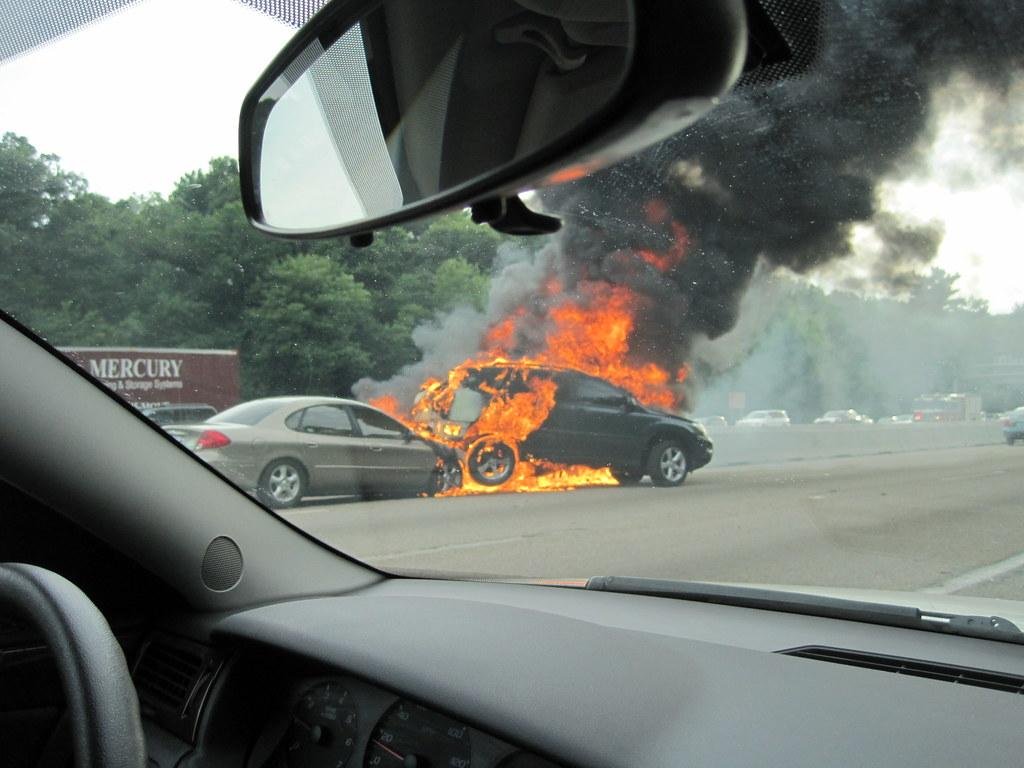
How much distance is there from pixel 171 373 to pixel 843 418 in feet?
13.0

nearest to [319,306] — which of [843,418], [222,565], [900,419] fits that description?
[222,565]

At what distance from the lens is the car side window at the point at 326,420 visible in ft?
20.6

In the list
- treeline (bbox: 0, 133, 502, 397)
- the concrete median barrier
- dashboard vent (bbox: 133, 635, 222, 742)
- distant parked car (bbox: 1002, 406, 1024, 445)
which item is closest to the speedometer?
dashboard vent (bbox: 133, 635, 222, 742)

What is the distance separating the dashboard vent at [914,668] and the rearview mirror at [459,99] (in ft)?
5.81

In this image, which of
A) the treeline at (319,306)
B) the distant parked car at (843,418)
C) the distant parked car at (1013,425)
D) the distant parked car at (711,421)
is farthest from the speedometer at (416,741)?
the distant parked car at (711,421)

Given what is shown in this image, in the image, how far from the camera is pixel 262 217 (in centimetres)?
265

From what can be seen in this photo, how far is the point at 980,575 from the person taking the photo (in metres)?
3.60

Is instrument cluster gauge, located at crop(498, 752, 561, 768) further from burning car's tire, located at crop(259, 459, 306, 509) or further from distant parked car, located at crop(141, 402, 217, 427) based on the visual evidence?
burning car's tire, located at crop(259, 459, 306, 509)

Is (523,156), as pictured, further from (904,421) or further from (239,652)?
(904,421)

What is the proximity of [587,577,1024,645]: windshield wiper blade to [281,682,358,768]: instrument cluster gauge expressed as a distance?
113 centimetres

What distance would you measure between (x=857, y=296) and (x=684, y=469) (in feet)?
7.54

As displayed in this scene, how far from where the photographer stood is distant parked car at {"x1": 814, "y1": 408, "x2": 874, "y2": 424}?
17.1 feet

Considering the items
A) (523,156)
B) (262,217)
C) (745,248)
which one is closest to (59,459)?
(262,217)

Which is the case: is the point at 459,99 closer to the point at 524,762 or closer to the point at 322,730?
the point at 524,762
